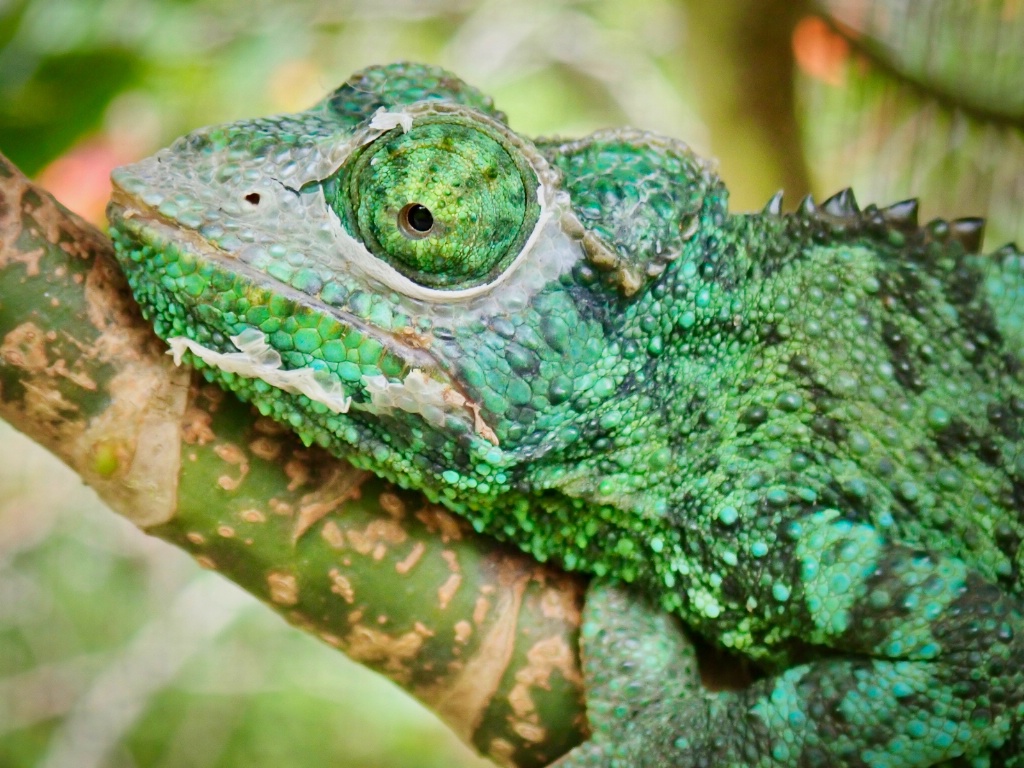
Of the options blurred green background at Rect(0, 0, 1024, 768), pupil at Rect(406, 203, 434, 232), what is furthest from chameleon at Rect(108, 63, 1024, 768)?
blurred green background at Rect(0, 0, 1024, 768)

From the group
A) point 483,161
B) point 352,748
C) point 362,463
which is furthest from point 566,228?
point 352,748

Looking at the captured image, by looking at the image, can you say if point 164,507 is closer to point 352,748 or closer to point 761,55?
point 761,55

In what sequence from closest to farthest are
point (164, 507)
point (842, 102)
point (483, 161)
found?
point (483, 161) < point (164, 507) < point (842, 102)

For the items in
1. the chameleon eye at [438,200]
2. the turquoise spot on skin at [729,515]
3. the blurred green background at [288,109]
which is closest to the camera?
the chameleon eye at [438,200]

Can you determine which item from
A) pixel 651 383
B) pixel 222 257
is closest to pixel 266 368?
pixel 222 257

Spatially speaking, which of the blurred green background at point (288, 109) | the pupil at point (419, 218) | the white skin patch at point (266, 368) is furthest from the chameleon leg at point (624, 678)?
the blurred green background at point (288, 109)

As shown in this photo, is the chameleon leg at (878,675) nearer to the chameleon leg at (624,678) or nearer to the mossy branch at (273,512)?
the chameleon leg at (624,678)
